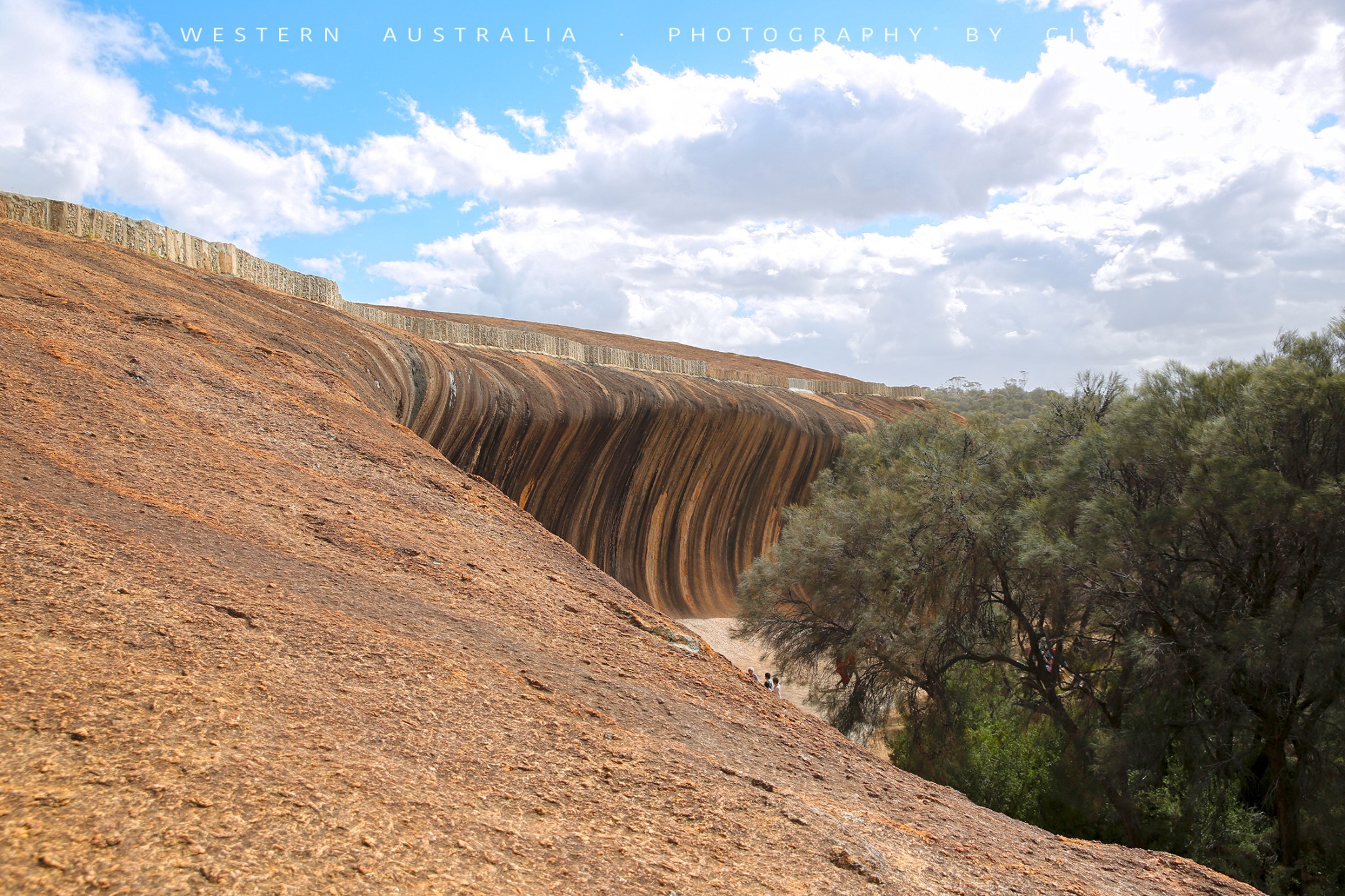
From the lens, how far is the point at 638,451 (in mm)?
20312

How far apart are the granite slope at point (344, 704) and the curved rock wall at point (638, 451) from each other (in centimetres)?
632

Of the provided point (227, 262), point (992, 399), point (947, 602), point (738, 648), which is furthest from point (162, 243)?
point (992, 399)

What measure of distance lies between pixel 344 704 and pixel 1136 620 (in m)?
9.83

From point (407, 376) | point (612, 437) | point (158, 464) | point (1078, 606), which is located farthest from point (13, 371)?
point (612, 437)

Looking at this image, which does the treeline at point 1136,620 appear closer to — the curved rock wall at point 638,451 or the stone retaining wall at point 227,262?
the curved rock wall at point 638,451

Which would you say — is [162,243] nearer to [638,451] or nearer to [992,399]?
[638,451]

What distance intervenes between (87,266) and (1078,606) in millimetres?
10727

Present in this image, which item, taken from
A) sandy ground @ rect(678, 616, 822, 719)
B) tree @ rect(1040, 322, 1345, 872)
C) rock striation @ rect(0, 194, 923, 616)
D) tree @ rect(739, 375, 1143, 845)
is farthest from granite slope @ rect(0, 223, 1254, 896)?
sandy ground @ rect(678, 616, 822, 719)

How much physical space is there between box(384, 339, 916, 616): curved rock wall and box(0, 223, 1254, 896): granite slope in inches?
249

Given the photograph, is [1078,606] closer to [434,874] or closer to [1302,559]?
[1302,559]

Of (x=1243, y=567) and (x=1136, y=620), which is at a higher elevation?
(x=1243, y=567)

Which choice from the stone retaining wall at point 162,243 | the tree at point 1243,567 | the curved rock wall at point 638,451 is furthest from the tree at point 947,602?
the stone retaining wall at point 162,243

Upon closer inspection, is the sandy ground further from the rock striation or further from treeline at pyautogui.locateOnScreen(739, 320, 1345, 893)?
treeline at pyautogui.locateOnScreen(739, 320, 1345, 893)

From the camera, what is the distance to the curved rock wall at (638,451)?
1444 centimetres
